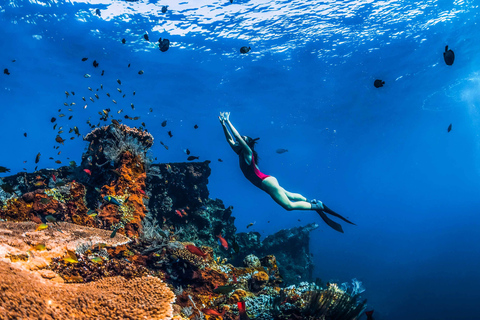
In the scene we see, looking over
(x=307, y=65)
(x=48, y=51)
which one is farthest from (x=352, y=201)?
(x=48, y=51)

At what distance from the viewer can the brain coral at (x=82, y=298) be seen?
8.39 feet

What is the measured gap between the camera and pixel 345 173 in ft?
305

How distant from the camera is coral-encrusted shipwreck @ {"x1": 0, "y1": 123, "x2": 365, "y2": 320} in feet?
10.6

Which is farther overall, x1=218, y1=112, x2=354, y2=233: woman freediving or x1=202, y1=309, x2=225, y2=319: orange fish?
x1=218, y1=112, x2=354, y2=233: woman freediving

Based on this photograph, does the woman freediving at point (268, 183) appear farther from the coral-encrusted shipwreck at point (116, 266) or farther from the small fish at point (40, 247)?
the small fish at point (40, 247)

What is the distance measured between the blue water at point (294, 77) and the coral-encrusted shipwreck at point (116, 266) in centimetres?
1493

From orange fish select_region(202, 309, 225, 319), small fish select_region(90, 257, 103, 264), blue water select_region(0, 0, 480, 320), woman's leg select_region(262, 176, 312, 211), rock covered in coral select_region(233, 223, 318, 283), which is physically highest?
blue water select_region(0, 0, 480, 320)

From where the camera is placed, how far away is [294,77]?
89.2 feet

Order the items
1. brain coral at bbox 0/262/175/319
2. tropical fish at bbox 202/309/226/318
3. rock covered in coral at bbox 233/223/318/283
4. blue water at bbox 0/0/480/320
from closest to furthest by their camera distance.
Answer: brain coral at bbox 0/262/175/319 < tropical fish at bbox 202/309/226/318 < rock covered in coral at bbox 233/223/318/283 < blue water at bbox 0/0/480/320

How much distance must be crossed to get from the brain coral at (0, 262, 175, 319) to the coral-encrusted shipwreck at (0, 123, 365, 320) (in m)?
0.01

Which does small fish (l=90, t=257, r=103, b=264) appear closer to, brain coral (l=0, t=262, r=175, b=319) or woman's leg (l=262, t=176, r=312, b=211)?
brain coral (l=0, t=262, r=175, b=319)

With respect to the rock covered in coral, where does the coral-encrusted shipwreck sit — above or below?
below

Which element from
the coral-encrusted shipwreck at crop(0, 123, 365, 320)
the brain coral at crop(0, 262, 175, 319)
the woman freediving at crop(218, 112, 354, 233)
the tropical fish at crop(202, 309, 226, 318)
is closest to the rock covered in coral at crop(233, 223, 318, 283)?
the coral-encrusted shipwreck at crop(0, 123, 365, 320)

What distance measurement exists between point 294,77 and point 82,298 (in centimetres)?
2728
